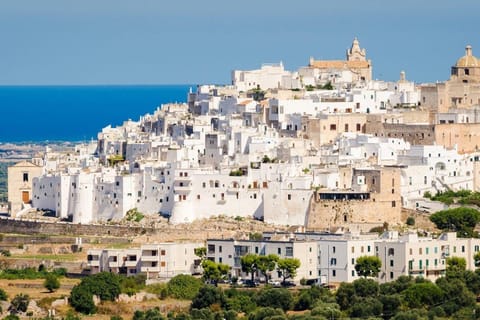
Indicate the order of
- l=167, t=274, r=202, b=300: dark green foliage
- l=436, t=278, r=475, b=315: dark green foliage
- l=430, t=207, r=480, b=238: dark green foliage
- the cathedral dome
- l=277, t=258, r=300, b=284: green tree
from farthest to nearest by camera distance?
the cathedral dome
l=430, t=207, r=480, b=238: dark green foliage
l=277, t=258, r=300, b=284: green tree
l=167, t=274, r=202, b=300: dark green foliage
l=436, t=278, r=475, b=315: dark green foliage

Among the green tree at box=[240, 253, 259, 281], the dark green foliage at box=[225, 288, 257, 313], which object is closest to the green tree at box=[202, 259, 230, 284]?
the green tree at box=[240, 253, 259, 281]

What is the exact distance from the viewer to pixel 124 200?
8138 centimetres

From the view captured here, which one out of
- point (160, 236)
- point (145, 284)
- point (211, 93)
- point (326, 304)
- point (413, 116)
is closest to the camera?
point (326, 304)

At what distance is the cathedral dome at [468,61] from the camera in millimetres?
91500

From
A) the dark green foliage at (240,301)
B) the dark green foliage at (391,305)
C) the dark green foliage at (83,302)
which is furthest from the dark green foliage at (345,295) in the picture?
the dark green foliage at (83,302)

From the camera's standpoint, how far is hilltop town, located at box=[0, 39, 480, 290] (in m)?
74.2

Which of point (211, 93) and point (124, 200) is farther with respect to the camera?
point (211, 93)

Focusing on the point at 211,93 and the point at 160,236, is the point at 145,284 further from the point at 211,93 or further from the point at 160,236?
the point at 211,93

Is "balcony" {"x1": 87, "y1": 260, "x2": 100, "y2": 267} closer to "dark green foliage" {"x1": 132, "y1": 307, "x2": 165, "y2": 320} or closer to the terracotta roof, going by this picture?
"dark green foliage" {"x1": 132, "y1": 307, "x2": 165, "y2": 320}

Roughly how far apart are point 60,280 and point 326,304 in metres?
11.2

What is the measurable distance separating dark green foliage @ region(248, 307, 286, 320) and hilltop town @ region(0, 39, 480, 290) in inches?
214

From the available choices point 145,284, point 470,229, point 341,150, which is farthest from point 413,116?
point 145,284

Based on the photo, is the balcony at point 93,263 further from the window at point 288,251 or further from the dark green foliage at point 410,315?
the dark green foliage at point 410,315

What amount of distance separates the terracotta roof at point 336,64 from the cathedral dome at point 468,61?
698cm
